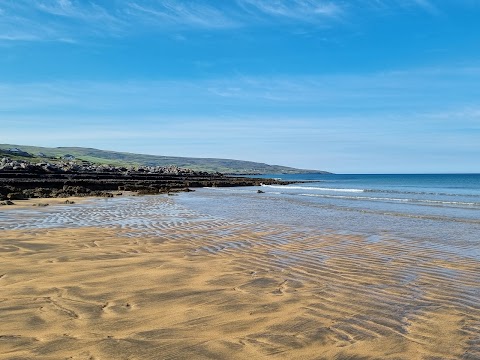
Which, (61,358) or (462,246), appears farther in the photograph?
(462,246)

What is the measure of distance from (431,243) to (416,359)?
8.97 metres

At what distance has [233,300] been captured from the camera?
20.3ft

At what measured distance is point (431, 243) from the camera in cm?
1235

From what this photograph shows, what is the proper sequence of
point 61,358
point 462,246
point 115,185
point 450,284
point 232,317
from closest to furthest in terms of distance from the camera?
point 61,358 < point 232,317 < point 450,284 < point 462,246 < point 115,185

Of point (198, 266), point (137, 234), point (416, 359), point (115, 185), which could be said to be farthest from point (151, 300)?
point (115, 185)

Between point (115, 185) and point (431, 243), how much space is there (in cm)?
3698

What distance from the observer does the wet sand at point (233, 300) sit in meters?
4.46

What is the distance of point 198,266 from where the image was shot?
8594mm

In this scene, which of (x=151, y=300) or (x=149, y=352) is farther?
(x=151, y=300)

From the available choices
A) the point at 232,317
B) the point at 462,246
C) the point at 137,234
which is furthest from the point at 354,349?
the point at 137,234

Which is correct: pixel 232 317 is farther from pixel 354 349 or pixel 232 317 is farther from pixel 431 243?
pixel 431 243

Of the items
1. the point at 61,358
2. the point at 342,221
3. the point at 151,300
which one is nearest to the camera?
the point at 61,358

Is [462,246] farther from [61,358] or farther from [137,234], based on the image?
[61,358]

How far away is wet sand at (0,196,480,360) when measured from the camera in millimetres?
4461
